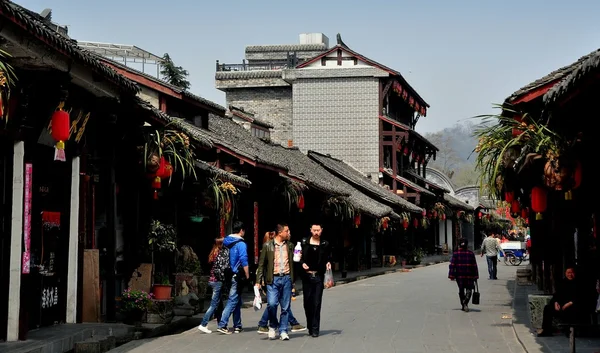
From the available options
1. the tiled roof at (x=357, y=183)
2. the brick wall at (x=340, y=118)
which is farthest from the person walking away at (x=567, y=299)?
the brick wall at (x=340, y=118)

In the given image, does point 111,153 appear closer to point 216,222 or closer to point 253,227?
point 216,222

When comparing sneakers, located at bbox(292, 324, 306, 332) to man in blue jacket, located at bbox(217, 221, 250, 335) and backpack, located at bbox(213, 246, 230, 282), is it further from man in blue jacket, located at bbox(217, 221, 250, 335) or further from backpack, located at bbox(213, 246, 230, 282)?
backpack, located at bbox(213, 246, 230, 282)

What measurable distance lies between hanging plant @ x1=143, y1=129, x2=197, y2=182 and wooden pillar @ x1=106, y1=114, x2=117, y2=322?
Answer: 24.1 inches

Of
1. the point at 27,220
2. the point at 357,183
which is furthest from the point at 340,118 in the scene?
Result: the point at 27,220

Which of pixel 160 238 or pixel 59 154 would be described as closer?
pixel 59 154

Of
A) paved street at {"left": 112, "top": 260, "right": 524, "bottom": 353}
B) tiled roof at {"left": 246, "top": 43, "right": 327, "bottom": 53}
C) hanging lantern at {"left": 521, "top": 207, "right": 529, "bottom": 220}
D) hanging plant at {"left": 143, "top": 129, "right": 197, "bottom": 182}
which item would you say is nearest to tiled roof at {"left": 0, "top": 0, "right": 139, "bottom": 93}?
hanging plant at {"left": 143, "top": 129, "right": 197, "bottom": 182}

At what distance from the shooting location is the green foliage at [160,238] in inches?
673

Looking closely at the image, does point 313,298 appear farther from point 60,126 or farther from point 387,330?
point 60,126

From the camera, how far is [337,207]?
32.1 meters

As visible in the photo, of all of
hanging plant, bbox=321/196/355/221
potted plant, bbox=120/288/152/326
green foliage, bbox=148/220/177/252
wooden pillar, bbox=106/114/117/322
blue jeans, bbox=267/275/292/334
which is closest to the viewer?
blue jeans, bbox=267/275/292/334

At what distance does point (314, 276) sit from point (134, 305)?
359 centimetres

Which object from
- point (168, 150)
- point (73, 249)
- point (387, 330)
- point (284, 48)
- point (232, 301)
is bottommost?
point (387, 330)

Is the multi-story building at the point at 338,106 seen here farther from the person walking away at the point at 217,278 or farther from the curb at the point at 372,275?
the person walking away at the point at 217,278

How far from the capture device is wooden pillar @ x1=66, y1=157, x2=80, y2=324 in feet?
47.4
